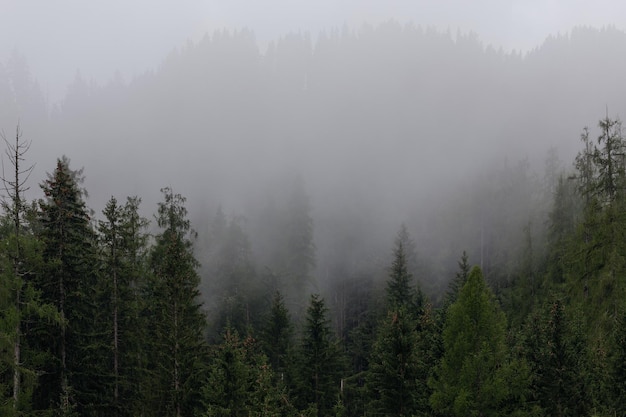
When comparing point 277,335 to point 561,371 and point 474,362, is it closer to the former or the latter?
point 561,371

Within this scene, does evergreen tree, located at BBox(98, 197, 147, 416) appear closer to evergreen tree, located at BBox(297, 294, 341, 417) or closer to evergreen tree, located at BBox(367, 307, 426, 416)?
evergreen tree, located at BBox(297, 294, 341, 417)

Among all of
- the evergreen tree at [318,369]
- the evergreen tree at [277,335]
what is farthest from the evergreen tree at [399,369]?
the evergreen tree at [277,335]

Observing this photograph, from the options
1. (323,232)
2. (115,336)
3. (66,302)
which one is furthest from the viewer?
(323,232)

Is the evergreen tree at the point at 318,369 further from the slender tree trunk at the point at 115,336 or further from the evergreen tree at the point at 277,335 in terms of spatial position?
the slender tree trunk at the point at 115,336

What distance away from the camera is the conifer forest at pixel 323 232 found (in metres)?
17.7

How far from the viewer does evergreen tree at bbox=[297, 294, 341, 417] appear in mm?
23891

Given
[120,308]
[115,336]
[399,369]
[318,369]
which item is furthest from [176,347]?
[399,369]

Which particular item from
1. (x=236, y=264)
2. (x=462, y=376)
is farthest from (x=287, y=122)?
(x=462, y=376)

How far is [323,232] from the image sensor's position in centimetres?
9112

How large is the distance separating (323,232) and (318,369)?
67125 millimetres

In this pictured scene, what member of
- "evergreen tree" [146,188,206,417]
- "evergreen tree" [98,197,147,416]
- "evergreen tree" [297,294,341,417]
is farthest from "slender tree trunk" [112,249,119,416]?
"evergreen tree" [297,294,341,417]

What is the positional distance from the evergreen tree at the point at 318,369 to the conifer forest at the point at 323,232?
125 millimetres

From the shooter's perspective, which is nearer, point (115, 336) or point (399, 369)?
point (399, 369)

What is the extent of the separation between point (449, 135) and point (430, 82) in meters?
33.8
